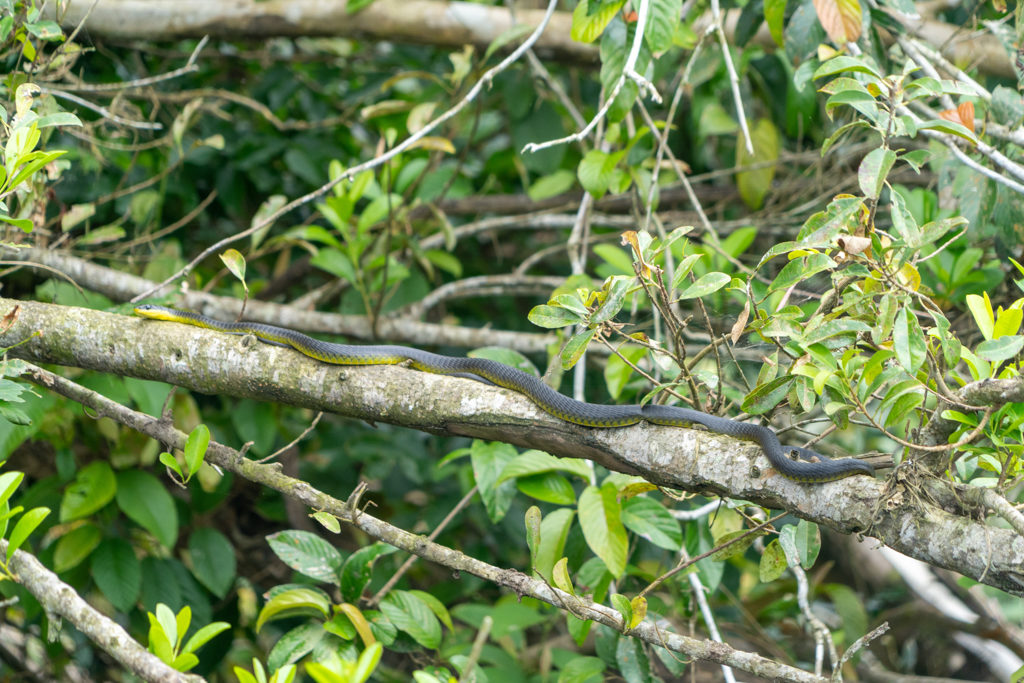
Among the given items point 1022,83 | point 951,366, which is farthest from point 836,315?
point 1022,83

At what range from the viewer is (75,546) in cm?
400

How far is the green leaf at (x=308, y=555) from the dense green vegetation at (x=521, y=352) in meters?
0.02

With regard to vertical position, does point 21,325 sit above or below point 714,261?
above

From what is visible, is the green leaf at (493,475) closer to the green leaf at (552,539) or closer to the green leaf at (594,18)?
the green leaf at (552,539)

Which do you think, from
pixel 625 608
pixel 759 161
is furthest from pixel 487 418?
pixel 759 161

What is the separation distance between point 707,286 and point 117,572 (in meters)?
3.38

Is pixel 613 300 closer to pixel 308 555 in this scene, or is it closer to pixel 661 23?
pixel 661 23

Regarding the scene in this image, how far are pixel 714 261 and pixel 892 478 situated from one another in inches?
89.5

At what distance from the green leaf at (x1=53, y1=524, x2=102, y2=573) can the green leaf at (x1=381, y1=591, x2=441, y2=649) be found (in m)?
1.79

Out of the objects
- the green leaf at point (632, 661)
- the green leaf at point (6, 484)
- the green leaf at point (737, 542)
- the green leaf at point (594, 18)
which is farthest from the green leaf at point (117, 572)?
the green leaf at point (594, 18)

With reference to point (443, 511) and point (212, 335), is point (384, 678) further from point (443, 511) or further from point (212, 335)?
point (212, 335)

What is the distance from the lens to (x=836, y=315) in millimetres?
2500

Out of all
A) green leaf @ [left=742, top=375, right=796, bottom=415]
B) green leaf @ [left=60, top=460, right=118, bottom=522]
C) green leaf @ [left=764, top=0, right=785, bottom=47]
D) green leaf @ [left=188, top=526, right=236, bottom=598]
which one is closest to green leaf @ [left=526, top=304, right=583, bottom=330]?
green leaf @ [left=742, top=375, right=796, bottom=415]

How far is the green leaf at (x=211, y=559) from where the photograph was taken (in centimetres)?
437
